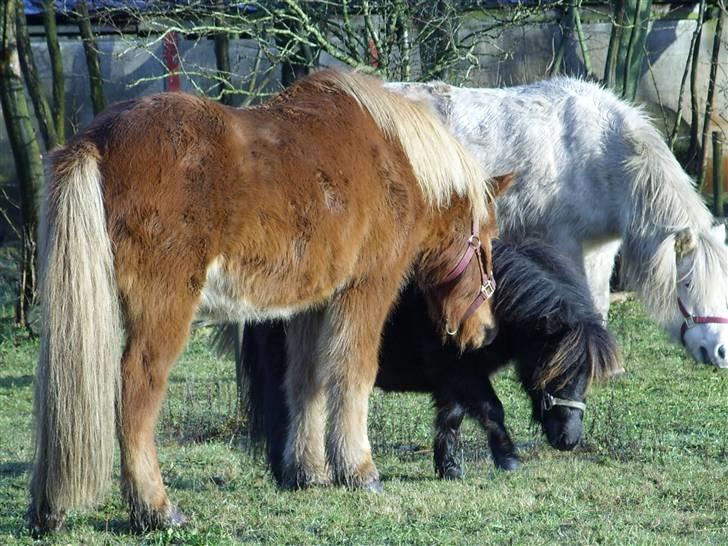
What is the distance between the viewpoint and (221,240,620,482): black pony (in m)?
6.03

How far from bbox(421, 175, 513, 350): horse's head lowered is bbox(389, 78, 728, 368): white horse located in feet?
4.57

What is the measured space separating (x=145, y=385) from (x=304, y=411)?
1.47 meters

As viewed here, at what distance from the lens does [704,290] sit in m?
7.07

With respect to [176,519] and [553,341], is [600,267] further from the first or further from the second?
[176,519]

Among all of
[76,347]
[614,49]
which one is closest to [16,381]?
[76,347]

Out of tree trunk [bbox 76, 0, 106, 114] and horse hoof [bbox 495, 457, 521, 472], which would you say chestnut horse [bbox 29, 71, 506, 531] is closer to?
horse hoof [bbox 495, 457, 521, 472]

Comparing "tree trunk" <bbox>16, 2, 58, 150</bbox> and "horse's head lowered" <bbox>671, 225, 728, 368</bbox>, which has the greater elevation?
"tree trunk" <bbox>16, 2, 58, 150</bbox>

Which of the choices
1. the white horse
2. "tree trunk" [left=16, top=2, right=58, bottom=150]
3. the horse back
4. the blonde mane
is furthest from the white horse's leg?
"tree trunk" [left=16, top=2, right=58, bottom=150]

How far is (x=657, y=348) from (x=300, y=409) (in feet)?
18.2

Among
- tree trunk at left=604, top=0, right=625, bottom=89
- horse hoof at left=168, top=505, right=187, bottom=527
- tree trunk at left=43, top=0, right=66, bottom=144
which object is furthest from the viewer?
tree trunk at left=43, top=0, right=66, bottom=144

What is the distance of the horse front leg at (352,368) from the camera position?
534 cm

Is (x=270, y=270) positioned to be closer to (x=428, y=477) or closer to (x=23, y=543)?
(x=23, y=543)

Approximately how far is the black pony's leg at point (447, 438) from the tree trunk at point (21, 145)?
6.68 metres

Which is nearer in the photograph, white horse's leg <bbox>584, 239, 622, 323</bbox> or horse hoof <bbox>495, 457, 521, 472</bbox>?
horse hoof <bbox>495, 457, 521, 472</bbox>
